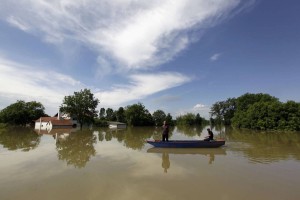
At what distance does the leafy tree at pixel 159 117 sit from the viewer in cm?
9414

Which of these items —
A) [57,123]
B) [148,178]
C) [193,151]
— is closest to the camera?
[148,178]

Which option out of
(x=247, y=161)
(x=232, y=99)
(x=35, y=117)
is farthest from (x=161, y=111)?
(x=247, y=161)

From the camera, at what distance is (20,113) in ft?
253

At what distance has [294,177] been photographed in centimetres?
1062

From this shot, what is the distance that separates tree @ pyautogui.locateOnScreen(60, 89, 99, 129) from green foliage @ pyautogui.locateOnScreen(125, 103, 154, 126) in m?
18.6

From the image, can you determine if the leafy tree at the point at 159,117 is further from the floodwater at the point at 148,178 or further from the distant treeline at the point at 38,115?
the floodwater at the point at 148,178

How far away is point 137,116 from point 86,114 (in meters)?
21.8

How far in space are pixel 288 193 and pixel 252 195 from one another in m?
1.33

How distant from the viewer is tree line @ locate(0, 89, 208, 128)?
6362cm

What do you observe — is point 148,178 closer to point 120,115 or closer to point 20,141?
point 20,141

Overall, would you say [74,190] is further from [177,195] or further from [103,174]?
[177,195]

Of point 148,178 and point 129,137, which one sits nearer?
point 148,178

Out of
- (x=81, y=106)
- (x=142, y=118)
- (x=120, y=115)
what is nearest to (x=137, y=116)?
(x=142, y=118)

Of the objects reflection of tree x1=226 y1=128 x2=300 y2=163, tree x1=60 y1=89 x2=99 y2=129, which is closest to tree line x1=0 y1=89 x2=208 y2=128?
tree x1=60 y1=89 x2=99 y2=129
